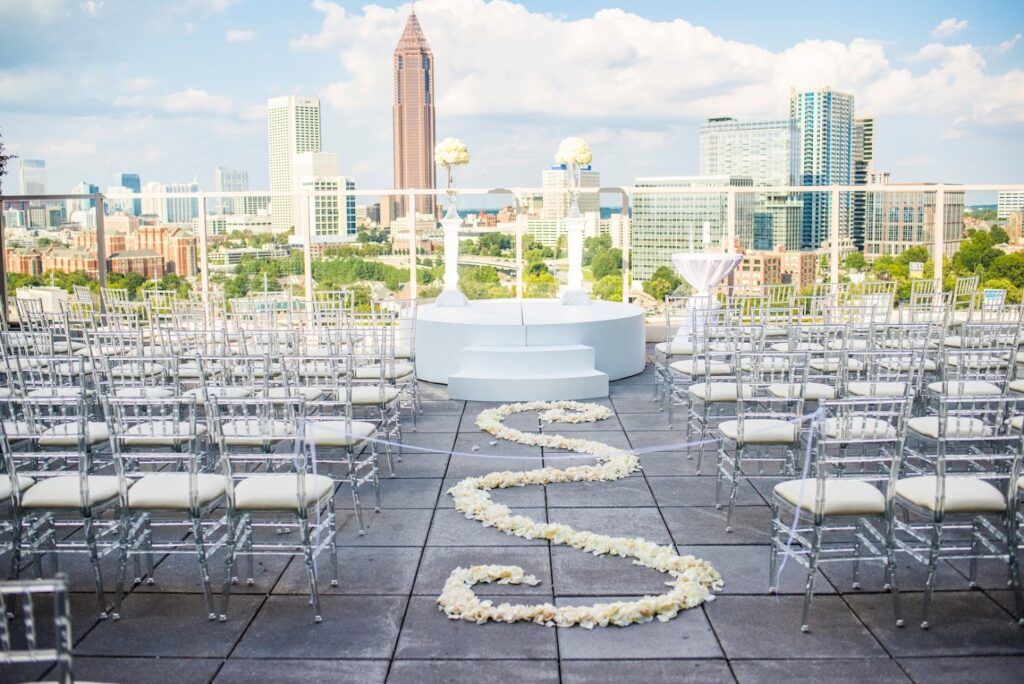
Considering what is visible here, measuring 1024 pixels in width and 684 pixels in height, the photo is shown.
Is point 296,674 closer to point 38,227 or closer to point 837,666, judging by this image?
point 837,666

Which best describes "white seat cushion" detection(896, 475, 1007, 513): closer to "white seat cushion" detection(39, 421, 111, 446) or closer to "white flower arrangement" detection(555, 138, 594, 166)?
"white seat cushion" detection(39, 421, 111, 446)

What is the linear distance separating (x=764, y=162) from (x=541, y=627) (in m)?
10.7

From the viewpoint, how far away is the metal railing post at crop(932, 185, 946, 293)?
12445 mm

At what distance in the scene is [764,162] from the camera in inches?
532

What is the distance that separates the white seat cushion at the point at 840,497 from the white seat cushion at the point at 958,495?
136 millimetres

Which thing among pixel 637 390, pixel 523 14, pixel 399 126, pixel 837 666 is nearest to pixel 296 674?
pixel 837 666

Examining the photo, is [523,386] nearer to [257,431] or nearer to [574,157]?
[574,157]

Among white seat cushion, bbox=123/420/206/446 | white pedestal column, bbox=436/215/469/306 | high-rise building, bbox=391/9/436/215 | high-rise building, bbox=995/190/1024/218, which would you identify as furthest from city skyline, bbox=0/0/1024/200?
white seat cushion, bbox=123/420/206/446

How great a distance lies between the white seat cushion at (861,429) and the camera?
14.6 ft

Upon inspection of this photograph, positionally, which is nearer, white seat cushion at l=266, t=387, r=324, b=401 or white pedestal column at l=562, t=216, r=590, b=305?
white seat cushion at l=266, t=387, r=324, b=401

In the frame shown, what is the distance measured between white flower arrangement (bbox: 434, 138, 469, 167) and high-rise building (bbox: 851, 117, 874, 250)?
505 cm

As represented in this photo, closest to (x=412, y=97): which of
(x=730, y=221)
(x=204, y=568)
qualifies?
(x=730, y=221)

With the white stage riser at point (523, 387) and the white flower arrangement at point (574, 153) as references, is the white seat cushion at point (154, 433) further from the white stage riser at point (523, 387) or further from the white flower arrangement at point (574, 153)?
the white flower arrangement at point (574, 153)

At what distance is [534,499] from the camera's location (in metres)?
5.68
